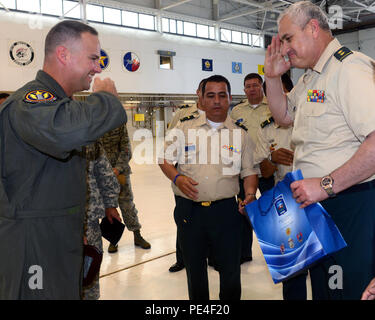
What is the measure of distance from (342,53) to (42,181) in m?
1.47

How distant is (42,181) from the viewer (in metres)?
1.49

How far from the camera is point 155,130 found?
67.2ft

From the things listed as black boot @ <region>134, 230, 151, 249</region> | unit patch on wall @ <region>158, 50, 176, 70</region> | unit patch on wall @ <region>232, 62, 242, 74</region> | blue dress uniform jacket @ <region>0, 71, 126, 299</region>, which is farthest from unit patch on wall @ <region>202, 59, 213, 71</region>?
blue dress uniform jacket @ <region>0, 71, 126, 299</region>

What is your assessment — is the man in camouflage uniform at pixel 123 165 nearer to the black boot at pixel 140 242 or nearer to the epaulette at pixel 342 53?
the black boot at pixel 140 242

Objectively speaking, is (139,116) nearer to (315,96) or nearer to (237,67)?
(237,67)

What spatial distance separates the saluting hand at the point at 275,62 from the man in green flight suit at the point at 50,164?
3.03 feet

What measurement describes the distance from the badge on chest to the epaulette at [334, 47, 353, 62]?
0.55ft

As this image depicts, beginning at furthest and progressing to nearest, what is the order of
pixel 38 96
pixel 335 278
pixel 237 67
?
pixel 237 67, pixel 335 278, pixel 38 96

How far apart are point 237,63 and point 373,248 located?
1898cm

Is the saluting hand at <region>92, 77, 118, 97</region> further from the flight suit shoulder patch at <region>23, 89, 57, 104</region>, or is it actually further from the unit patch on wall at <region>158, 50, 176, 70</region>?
the unit patch on wall at <region>158, 50, 176, 70</region>

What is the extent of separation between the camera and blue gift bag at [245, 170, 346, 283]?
1.54 meters

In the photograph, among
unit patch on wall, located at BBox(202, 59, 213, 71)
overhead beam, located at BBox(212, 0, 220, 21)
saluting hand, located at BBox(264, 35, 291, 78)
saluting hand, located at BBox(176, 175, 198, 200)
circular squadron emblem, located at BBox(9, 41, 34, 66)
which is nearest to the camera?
saluting hand, located at BBox(264, 35, 291, 78)

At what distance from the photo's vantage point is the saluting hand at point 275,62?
191 cm

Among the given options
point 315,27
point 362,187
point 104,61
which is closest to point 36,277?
point 362,187
